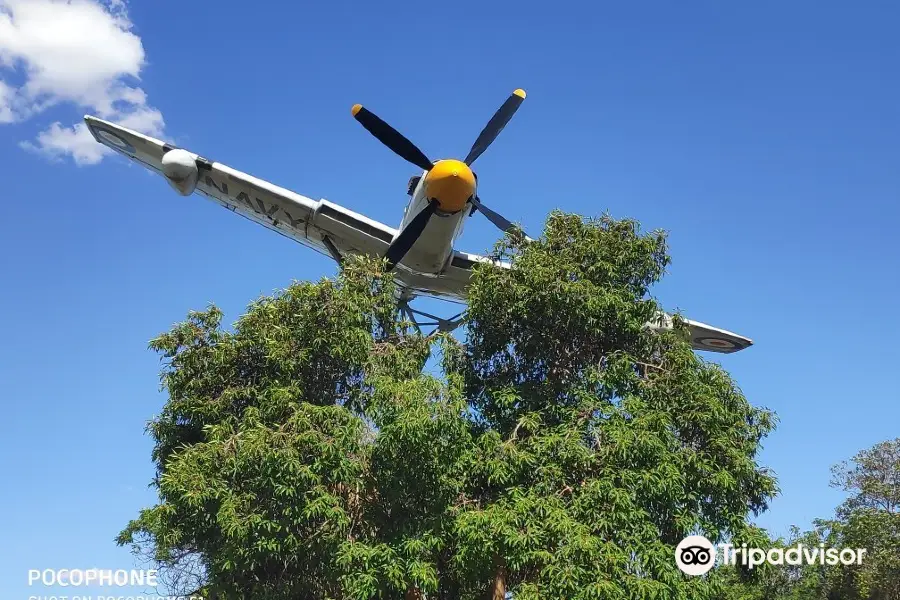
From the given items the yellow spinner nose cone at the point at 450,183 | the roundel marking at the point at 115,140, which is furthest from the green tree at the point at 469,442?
the roundel marking at the point at 115,140

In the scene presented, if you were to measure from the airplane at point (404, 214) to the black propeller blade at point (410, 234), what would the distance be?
23 millimetres

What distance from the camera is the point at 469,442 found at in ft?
42.7

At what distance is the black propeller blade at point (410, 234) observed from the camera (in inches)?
715

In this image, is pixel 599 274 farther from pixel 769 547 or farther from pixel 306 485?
pixel 306 485

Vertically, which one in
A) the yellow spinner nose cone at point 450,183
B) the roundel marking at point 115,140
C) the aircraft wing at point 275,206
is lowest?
the yellow spinner nose cone at point 450,183

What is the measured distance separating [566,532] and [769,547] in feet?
13.9

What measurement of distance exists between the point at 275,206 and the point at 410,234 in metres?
4.85

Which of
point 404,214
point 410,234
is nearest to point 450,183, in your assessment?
point 410,234

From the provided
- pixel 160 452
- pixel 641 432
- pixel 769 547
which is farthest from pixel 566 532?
pixel 160 452

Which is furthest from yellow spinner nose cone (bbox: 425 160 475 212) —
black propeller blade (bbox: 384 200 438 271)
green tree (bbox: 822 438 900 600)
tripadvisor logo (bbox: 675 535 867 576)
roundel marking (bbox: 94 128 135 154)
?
green tree (bbox: 822 438 900 600)

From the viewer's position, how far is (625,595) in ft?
37.5

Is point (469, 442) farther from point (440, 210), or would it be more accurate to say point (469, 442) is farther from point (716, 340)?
point (716, 340)

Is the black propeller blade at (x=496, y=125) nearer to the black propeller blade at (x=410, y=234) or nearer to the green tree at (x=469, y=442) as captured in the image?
the black propeller blade at (x=410, y=234)

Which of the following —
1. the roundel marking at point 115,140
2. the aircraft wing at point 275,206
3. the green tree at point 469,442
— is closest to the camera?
the green tree at point 469,442
